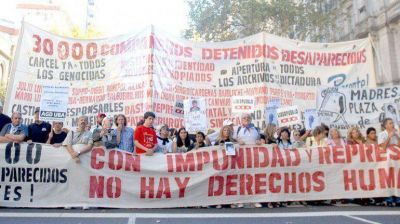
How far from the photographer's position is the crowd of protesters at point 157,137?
7320 millimetres

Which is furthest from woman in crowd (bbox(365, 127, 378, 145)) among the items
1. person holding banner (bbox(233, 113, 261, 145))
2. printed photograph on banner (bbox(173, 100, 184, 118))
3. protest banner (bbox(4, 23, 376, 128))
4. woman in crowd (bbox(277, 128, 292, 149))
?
printed photograph on banner (bbox(173, 100, 184, 118))

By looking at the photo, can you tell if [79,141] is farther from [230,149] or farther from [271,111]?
[271,111]

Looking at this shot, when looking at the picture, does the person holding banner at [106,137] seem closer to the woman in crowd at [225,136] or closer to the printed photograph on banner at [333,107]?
the woman in crowd at [225,136]

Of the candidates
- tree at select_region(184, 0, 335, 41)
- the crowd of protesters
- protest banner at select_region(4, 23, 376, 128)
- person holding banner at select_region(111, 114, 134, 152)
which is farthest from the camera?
tree at select_region(184, 0, 335, 41)

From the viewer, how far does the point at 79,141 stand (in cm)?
731

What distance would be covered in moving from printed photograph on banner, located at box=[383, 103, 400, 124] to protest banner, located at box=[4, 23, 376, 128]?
112 cm

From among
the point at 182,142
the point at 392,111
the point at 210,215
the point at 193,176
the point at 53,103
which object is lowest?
the point at 210,215

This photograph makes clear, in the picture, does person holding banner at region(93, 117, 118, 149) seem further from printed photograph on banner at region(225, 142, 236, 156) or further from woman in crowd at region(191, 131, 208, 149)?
printed photograph on banner at region(225, 142, 236, 156)

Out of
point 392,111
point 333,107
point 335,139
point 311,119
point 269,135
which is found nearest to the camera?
point 335,139

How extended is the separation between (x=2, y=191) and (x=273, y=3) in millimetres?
22006

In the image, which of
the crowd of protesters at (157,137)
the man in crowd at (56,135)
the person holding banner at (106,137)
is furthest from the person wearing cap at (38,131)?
the person holding banner at (106,137)

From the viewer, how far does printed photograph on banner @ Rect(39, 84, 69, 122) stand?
24.3 ft

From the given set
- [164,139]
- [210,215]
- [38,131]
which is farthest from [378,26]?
[38,131]

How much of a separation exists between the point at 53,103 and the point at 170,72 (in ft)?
8.76
